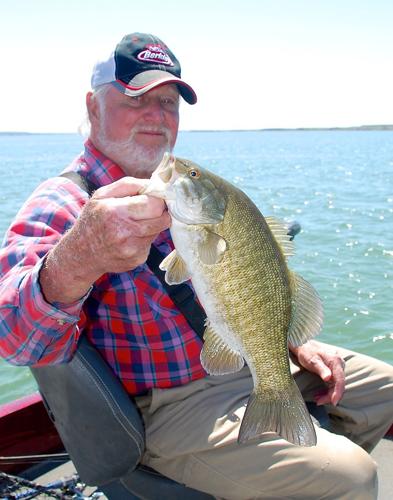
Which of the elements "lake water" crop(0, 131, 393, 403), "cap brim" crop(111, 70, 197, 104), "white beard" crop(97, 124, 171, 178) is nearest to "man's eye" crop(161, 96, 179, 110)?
"cap brim" crop(111, 70, 197, 104)

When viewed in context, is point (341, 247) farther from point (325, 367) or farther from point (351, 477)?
point (351, 477)

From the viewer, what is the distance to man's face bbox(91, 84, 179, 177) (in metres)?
3.21

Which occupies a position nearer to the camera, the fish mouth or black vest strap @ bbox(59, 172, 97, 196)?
the fish mouth

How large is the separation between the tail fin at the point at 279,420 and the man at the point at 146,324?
12.2 inches

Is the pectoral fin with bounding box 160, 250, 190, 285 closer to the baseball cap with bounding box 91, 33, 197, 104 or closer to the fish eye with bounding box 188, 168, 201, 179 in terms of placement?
the fish eye with bounding box 188, 168, 201, 179

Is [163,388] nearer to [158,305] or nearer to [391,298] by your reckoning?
[158,305]

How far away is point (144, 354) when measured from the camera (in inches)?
113

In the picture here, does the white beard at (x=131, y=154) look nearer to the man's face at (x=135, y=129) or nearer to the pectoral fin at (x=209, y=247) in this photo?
the man's face at (x=135, y=129)

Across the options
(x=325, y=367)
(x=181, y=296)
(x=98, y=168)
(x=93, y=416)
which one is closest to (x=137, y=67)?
(x=98, y=168)

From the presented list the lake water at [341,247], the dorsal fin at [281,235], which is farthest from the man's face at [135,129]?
the lake water at [341,247]

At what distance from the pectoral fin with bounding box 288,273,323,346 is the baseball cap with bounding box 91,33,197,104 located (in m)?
1.52

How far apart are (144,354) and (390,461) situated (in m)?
2.26

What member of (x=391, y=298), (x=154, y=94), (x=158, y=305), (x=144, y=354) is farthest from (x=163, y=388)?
(x=391, y=298)

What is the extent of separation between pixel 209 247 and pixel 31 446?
266 cm
